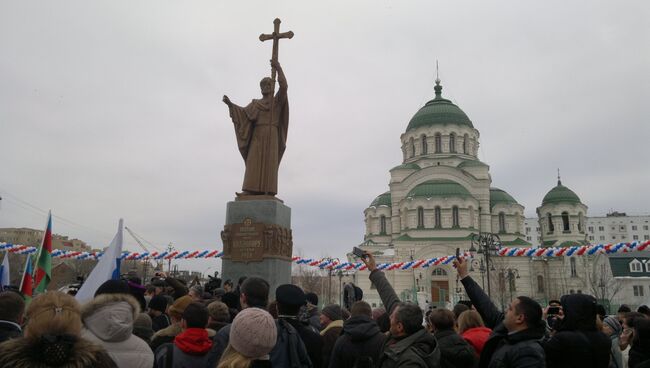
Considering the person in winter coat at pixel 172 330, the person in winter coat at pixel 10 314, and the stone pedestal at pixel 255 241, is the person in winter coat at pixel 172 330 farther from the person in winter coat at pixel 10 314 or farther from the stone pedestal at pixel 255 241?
the stone pedestal at pixel 255 241

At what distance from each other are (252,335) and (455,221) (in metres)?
50.7

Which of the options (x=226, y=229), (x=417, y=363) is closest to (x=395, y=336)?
(x=417, y=363)

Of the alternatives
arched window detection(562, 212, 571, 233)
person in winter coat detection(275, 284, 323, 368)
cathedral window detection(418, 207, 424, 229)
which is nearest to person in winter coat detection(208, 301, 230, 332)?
person in winter coat detection(275, 284, 323, 368)

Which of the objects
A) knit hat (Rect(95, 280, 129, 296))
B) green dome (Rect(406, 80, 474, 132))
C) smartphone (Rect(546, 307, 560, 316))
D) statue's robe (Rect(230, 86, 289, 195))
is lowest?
smartphone (Rect(546, 307, 560, 316))

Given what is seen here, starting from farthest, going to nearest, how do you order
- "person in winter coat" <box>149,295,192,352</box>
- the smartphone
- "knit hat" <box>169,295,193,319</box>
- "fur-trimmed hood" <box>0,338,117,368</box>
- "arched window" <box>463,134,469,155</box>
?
"arched window" <box>463,134,469,155</box> → the smartphone → "knit hat" <box>169,295,193,319</box> → "person in winter coat" <box>149,295,192,352</box> → "fur-trimmed hood" <box>0,338,117,368</box>

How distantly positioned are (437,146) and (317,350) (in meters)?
56.5

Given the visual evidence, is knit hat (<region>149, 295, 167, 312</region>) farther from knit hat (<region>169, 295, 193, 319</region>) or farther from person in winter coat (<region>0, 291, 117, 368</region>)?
person in winter coat (<region>0, 291, 117, 368</region>)

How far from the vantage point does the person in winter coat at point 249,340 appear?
3.31 metres

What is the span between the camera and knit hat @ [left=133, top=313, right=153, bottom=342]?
4.86 m

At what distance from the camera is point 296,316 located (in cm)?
463

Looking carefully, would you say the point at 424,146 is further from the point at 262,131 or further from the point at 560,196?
the point at 262,131

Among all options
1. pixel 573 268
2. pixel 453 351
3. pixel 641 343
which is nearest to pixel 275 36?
pixel 453 351

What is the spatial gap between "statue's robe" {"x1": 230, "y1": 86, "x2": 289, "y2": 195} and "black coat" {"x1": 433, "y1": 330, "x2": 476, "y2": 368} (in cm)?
693

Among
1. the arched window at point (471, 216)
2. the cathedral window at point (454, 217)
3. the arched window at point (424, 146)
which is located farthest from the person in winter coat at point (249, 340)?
the arched window at point (424, 146)
